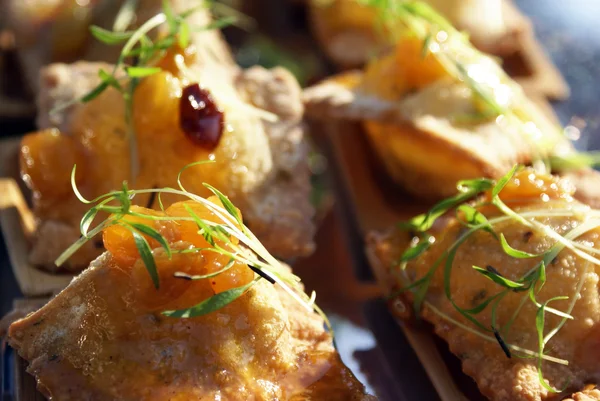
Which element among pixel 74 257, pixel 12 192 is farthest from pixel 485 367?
pixel 12 192

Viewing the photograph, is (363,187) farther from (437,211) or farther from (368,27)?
(368,27)

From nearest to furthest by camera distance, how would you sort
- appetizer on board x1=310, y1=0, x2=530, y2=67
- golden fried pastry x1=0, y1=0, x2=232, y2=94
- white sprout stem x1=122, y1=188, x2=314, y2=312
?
white sprout stem x1=122, y1=188, x2=314, y2=312 < golden fried pastry x1=0, y1=0, x2=232, y2=94 < appetizer on board x1=310, y1=0, x2=530, y2=67

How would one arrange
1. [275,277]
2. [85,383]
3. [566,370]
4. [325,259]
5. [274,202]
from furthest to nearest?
[325,259]
[274,202]
[566,370]
[275,277]
[85,383]

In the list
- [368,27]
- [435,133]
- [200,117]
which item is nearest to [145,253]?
[200,117]

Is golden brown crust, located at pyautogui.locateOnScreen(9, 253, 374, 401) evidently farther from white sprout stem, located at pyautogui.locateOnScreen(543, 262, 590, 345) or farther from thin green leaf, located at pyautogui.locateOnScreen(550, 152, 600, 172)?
thin green leaf, located at pyautogui.locateOnScreen(550, 152, 600, 172)

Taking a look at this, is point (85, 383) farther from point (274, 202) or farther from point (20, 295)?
point (274, 202)

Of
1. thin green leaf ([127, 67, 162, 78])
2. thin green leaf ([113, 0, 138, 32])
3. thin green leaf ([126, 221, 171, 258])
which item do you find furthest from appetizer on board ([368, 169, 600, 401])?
thin green leaf ([113, 0, 138, 32])
